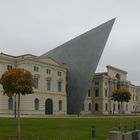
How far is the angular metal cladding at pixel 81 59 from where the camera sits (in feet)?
273

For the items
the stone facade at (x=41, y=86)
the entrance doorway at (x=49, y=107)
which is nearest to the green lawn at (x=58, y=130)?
the stone facade at (x=41, y=86)

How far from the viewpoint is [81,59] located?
8681 cm

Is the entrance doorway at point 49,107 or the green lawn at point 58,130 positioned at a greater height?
the green lawn at point 58,130

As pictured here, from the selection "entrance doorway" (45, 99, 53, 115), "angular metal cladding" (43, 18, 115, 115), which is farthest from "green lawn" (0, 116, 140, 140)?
"angular metal cladding" (43, 18, 115, 115)

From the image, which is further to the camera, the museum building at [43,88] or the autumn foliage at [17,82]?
the museum building at [43,88]

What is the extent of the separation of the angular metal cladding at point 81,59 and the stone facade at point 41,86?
1998 millimetres

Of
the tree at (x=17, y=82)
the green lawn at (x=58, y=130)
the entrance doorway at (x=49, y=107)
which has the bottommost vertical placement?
the entrance doorway at (x=49, y=107)

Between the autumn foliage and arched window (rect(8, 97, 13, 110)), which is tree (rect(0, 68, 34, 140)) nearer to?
the autumn foliage

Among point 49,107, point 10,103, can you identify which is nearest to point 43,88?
point 49,107

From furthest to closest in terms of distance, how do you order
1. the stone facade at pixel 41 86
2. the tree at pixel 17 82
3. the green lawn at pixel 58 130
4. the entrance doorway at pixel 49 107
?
the entrance doorway at pixel 49 107 → the stone facade at pixel 41 86 → the tree at pixel 17 82 → the green lawn at pixel 58 130

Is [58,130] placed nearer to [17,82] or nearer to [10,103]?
[17,82]

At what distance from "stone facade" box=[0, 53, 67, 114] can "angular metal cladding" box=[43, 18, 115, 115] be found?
1998mm

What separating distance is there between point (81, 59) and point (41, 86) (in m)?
12.0

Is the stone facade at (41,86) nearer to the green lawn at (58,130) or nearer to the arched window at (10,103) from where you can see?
the arched window at (10,103)
